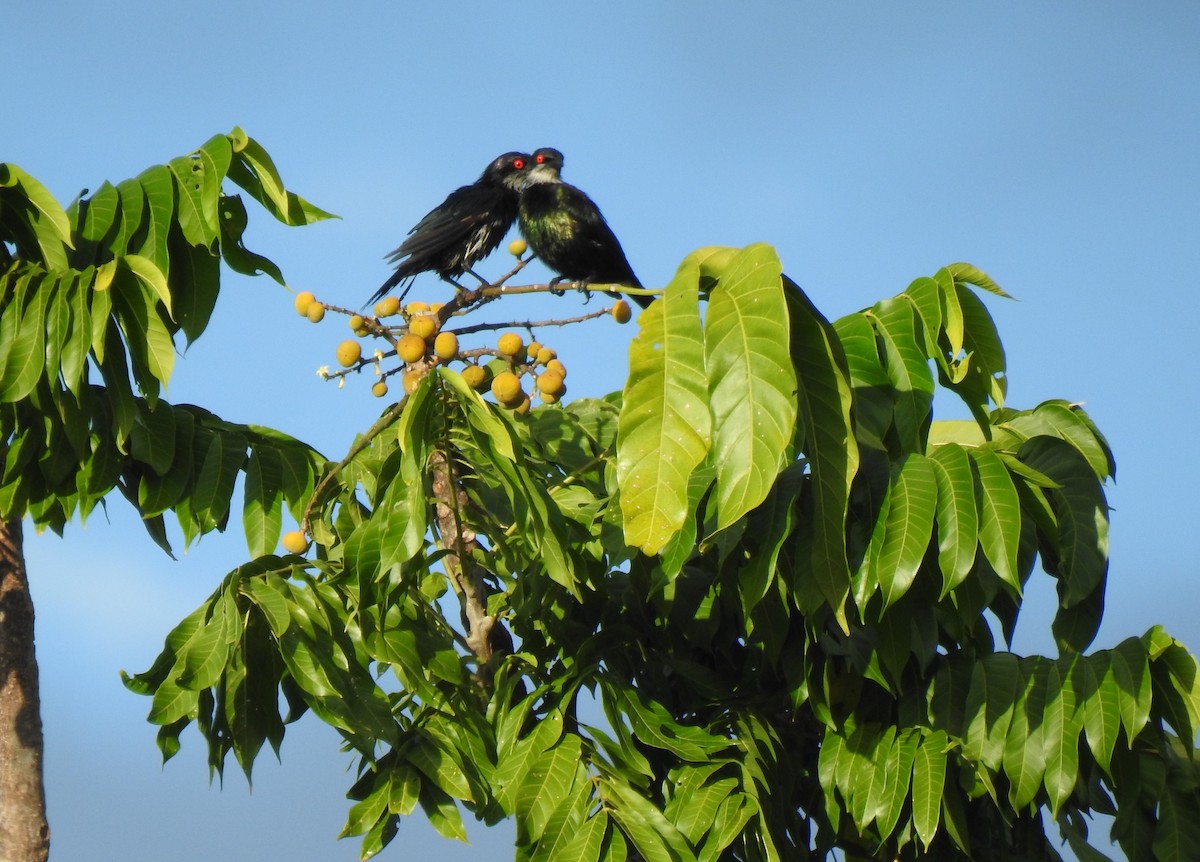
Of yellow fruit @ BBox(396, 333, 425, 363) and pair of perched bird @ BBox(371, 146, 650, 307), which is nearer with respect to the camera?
yellow fruit @ BBox(396, 333, 425, 363)

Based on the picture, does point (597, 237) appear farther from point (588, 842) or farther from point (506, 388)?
point (588, 842)

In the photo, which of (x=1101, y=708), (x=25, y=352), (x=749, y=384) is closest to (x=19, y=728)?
(x=25, y=352)

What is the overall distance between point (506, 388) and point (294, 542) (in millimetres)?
666

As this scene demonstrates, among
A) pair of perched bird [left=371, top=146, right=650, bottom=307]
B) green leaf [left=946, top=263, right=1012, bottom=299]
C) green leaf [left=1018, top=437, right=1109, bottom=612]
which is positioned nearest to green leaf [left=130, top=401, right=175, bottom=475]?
pair of perched bird [left=371, top=146, right=650, bottom=307]

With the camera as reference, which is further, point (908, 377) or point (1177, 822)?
point (1177, 822)

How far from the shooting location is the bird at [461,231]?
14.8ft

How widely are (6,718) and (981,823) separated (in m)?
2.18

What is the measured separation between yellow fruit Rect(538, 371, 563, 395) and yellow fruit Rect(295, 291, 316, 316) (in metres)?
0.60

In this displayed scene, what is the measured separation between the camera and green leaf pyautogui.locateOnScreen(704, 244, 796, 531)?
1.74 m

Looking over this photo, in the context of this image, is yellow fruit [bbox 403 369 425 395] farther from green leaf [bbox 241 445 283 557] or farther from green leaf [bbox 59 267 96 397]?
green leaf [bbox 59 267 96 397]

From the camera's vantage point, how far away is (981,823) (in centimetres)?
315

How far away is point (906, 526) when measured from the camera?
2.46m

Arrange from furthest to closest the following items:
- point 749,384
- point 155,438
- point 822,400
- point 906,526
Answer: point 155,438, point 906,526, point 822,400, point 749,384

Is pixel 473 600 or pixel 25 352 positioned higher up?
pixel 25 352
